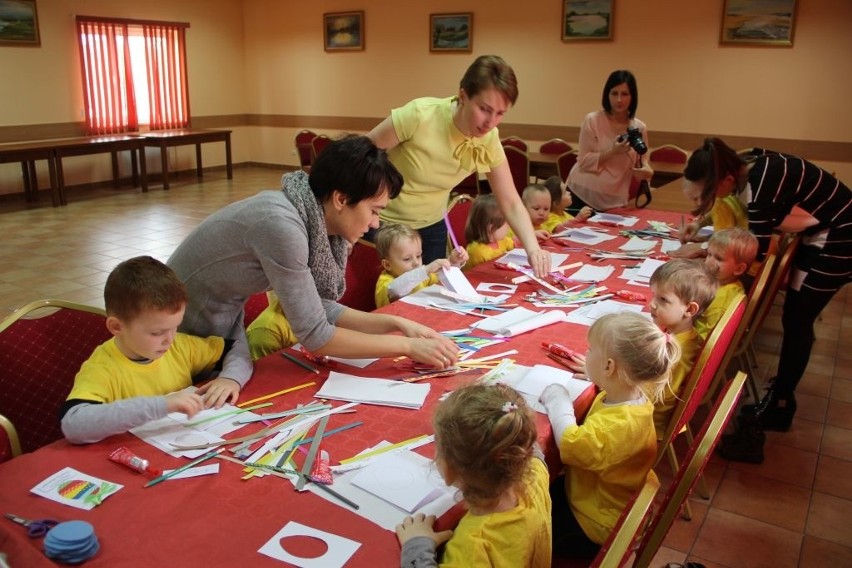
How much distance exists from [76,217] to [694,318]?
25.5 feet

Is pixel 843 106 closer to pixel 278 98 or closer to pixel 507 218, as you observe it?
pixel 507 218

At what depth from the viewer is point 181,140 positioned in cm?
1033

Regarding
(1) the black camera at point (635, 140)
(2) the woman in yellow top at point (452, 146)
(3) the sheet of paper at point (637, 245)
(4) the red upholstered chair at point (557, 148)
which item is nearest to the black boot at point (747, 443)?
(3) the sheet of paper at point (637, 245)

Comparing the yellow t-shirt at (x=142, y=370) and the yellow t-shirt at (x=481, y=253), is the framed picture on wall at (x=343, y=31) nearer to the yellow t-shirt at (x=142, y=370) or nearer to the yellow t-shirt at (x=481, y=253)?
the yellow t-shirt at (x=481, y=253)

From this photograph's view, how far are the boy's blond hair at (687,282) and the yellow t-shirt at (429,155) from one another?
101cm

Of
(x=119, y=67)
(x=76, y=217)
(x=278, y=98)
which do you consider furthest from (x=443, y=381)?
(x=278, y=98)

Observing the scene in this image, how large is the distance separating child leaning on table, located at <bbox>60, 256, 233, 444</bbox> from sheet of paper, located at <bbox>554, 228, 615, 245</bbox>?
8.02 feet

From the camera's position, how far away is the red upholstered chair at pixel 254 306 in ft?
8.29

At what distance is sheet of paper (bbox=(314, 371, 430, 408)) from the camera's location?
1.78 m

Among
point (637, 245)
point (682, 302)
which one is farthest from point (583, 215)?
point (682, 302)

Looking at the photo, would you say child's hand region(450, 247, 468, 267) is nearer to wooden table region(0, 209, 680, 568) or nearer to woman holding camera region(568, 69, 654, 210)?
wooden table region(0, 209, 680, 568)

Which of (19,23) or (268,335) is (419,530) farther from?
(19,23)

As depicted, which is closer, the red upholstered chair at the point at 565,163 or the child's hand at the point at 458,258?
the child's hand at the point at 458,258

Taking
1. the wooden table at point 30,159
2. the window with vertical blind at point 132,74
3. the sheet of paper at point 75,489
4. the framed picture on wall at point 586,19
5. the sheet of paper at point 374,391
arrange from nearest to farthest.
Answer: the sheet of paper at point 75,489 → the sheet of paper at point 374,391 → the wooden table at point 30,159 → the framed picture on wall at point 586,19 → the window with vertical blind at point 132,74
